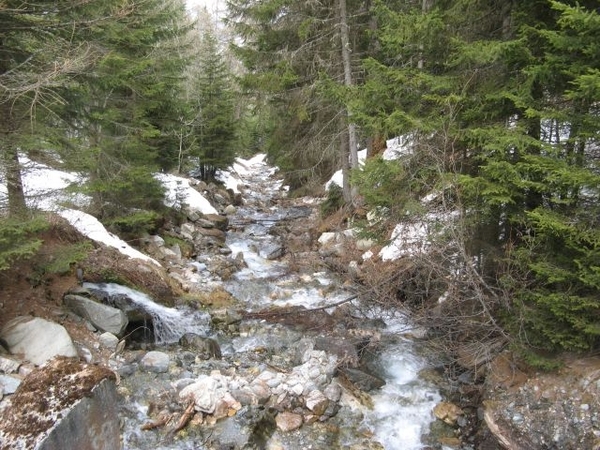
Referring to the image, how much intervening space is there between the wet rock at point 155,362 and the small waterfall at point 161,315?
2.96 feet

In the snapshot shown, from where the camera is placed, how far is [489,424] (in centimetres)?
516

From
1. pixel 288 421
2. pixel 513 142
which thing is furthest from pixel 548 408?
pixel 288 421

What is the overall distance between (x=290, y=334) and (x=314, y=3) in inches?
413

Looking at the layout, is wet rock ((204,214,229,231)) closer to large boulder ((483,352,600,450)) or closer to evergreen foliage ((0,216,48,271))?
evergreen foliage ((0,216,48,271))

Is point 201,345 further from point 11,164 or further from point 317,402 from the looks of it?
point 11,164

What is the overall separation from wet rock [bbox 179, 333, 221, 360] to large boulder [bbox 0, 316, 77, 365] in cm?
200

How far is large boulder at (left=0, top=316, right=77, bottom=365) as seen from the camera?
19.1ft

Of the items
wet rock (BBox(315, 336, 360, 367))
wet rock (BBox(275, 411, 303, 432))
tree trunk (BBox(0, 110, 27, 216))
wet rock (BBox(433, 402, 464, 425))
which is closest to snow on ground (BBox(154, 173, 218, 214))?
tree trunk (BBox(0, 110, 27, 216))

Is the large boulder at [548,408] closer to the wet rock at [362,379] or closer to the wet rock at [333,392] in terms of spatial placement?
the wet rock at [362,379]

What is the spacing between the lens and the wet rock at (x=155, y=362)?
6719 millimetres

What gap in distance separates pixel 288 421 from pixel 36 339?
3.78 m

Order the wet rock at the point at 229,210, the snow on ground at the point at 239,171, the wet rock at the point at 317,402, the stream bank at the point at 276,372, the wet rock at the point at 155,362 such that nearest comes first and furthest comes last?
the stream bank at the point at 276,372, the wet rock at the point at 317,402, the wet rock at the point at 155,362, the wet rock at the point at 229,210, the snow on ground at the point at 239,171

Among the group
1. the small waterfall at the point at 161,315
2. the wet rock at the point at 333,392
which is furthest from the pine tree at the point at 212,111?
the wet rock at the point at 333,392

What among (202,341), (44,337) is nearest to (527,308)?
(202,341)
